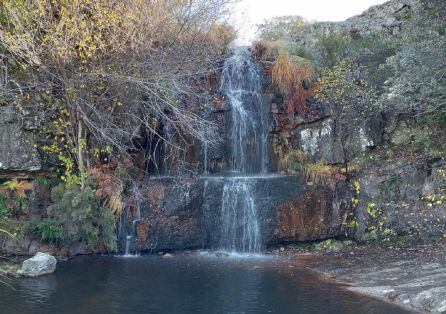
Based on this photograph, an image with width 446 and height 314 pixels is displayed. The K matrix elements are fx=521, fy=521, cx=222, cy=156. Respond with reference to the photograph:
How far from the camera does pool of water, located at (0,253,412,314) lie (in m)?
8.41

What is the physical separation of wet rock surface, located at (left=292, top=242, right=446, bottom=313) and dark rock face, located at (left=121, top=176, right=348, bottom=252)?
3.38 ft

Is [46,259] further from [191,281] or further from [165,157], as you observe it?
[165,157]

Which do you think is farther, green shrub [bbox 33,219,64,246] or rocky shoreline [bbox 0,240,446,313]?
green shrub [bbox 33,219,64,246]

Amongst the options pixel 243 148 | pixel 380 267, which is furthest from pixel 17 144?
pixel 380 267

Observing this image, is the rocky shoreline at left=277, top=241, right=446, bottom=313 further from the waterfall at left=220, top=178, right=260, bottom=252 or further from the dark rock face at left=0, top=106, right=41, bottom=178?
the dark rock face at left=0, top=106, right=41, bottom=178

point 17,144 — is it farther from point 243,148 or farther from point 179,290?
point 179,290

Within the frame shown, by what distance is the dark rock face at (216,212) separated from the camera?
12.9 metres

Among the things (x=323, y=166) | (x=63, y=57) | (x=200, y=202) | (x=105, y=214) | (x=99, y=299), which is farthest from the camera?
(x=323, y=166)

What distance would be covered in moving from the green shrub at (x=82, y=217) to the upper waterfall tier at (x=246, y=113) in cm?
412

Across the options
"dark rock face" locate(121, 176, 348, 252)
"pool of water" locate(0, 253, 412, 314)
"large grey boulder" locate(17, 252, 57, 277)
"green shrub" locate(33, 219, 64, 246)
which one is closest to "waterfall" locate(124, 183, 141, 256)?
"dark rock face" locate(121, 176, 348, 252)

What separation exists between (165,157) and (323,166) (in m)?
4.35

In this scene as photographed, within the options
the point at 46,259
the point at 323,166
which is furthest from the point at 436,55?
the point at 46,259

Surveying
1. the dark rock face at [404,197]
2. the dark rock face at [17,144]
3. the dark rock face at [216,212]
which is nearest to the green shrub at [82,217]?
the dark rock face at [216,212]

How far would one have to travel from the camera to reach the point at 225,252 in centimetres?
1281
